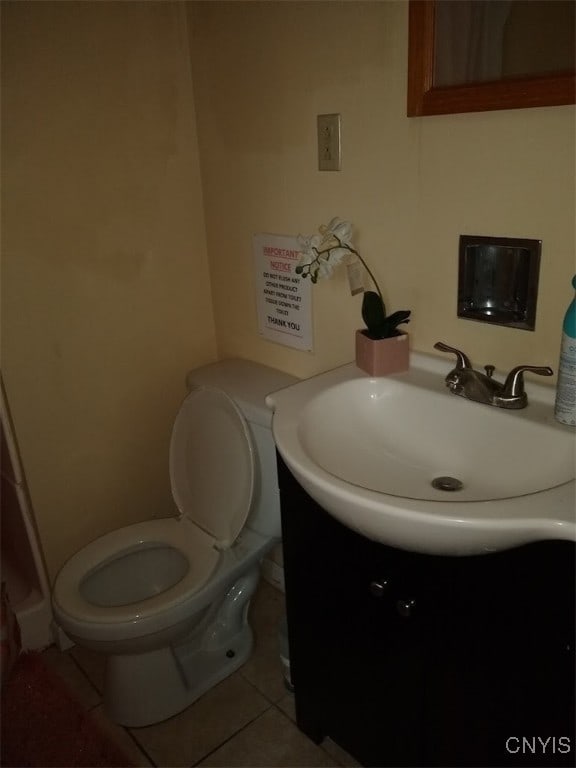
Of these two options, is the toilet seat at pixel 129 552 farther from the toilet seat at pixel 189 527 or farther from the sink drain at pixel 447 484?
the sink drain at pixel 447 484

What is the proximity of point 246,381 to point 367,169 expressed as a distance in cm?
64

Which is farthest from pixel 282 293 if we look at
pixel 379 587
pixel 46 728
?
pixel 46 728

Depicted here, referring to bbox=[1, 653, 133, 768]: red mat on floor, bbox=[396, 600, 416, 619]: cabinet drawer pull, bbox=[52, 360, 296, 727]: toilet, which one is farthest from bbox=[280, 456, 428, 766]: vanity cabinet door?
bbox=[1, 653, 133, 768]: red mat on floor

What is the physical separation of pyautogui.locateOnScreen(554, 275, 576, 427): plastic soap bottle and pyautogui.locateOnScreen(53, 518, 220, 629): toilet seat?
0.91 meters

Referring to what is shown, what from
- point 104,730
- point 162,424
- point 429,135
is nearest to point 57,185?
point 162,424

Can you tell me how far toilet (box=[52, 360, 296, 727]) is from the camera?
54.6 inches

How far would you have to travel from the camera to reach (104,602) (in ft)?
5.13

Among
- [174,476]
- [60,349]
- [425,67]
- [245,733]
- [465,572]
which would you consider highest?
[425,67]

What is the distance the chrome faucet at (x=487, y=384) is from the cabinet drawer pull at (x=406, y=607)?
37 cm

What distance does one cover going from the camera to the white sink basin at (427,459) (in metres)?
0.78

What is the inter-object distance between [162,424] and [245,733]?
87 centimetres

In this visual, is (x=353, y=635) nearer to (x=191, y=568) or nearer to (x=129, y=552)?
(x=191, y=568)

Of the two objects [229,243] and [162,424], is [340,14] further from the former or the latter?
[162,424]
